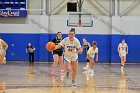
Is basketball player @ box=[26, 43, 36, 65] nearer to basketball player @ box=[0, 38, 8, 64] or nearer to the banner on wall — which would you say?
the banner on wall

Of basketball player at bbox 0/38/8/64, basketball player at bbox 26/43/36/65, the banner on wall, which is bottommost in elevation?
basketball player at bbox 26/43/36/65

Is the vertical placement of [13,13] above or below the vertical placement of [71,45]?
above

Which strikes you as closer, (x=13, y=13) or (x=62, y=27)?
(x=13, y=13)

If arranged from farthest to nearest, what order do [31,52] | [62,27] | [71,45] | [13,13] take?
[62,27], [13,13], [31,52], [71,45]

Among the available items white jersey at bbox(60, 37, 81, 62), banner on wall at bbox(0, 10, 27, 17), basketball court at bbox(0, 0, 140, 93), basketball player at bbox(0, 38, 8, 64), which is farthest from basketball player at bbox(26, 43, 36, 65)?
white jersey at bbox(60, 37, 81, 62)

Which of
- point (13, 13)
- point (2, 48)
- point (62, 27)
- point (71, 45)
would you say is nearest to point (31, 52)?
point (62, 27)

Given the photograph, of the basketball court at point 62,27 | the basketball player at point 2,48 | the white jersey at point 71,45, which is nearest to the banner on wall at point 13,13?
the basketball court at point 62,27

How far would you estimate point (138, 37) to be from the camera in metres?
32.3

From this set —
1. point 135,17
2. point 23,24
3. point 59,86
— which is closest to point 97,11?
point 135,17

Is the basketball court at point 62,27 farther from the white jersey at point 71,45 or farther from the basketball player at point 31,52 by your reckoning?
the white jersey at point 71,45

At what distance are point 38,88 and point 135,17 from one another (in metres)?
20.8

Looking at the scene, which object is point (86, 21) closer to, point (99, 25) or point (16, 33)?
point (99, 25)

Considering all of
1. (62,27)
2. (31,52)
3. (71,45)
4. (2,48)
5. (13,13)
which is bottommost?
(31,52)

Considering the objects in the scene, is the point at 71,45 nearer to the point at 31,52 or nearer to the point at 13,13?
the point at 31,52
